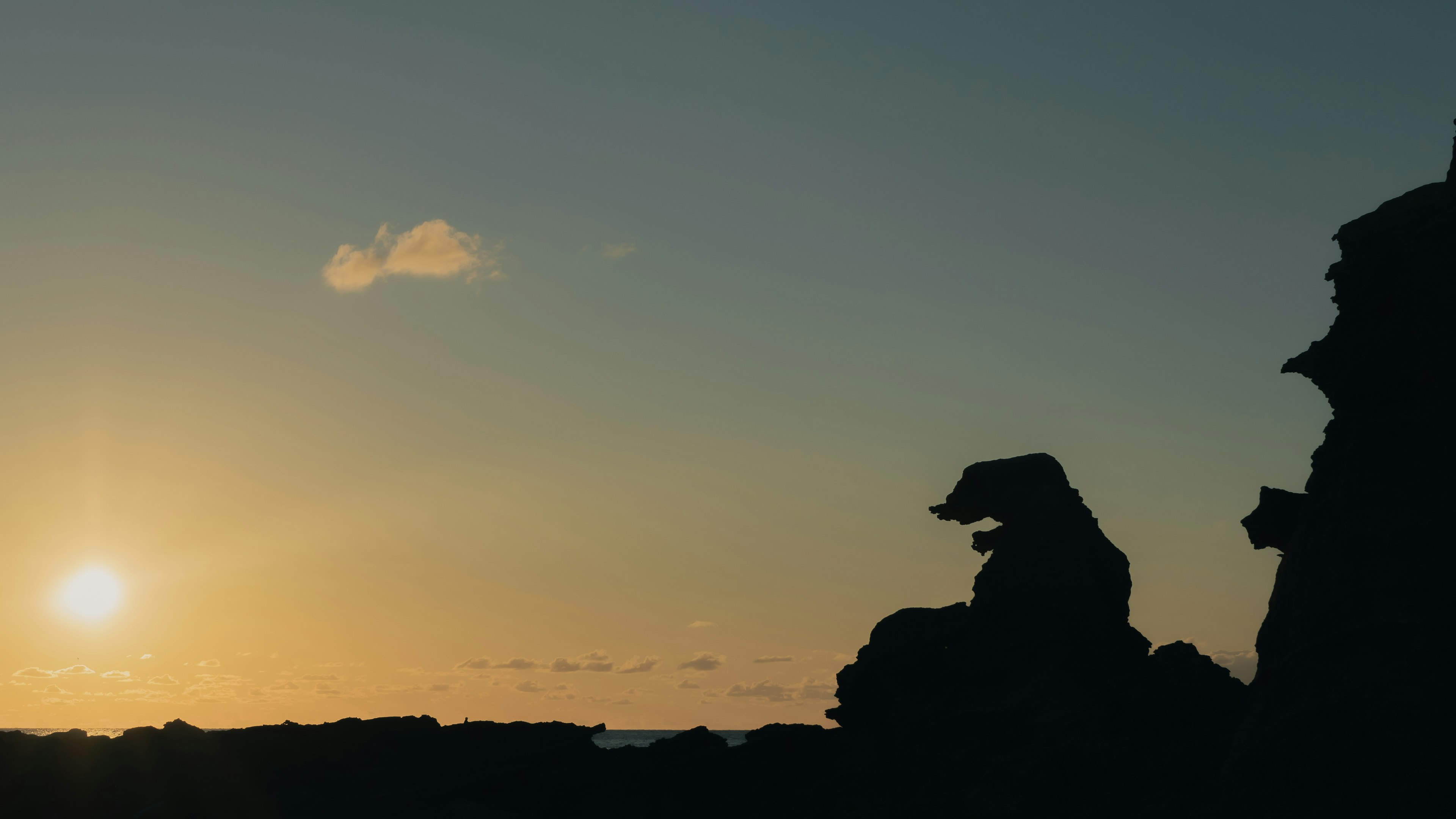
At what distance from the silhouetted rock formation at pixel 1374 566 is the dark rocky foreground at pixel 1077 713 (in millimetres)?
57

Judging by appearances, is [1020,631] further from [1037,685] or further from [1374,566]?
[1374,566]

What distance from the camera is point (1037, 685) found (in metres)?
36.8

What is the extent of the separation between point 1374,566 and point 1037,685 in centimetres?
1431

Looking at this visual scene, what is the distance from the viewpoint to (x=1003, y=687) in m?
37.9

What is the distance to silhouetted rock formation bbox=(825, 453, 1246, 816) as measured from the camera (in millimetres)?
31656

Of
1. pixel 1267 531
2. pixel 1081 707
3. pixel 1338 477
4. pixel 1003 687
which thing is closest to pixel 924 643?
pixel 1003 687

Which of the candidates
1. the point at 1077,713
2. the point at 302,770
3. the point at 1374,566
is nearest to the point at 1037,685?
the point at 1077,713

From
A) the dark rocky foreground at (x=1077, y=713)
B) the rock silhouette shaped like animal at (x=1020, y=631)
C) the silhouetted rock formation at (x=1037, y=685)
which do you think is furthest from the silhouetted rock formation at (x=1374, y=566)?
the rock silhouette shaped like animal at (x=1020, y=631)

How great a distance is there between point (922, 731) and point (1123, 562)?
34.3 feet

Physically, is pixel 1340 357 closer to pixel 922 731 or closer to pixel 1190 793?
pixel 1190 793

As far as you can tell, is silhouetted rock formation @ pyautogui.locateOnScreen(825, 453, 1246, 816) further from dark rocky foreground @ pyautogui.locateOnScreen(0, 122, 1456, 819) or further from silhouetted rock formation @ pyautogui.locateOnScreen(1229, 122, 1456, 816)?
silhouetted rock formation @ pyautogui.locateOnScreen(1229, 122, 1456, 816)

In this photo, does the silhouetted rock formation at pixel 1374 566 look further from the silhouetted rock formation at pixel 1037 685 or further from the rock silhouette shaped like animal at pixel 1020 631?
the rock silhouette shaped like animal at pixel 1020 631

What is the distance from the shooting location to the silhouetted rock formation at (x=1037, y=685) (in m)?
31.7

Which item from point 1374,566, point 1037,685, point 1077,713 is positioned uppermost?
point 1374,566
